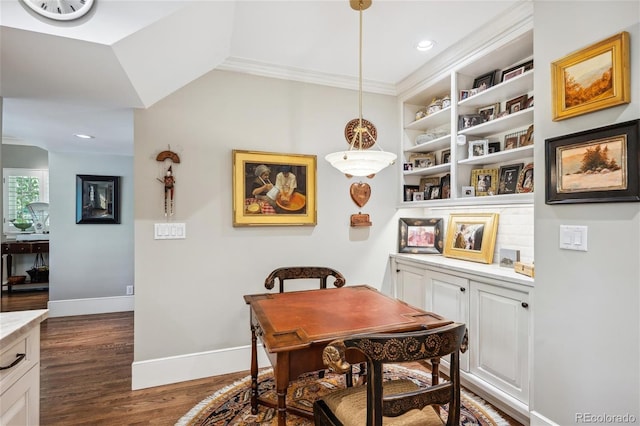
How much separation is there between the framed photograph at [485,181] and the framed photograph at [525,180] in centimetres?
25

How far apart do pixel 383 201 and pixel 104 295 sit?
4.19 meters

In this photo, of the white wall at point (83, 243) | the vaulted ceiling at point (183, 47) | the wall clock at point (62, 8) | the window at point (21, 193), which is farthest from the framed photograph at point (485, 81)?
the window at point (21, 193)

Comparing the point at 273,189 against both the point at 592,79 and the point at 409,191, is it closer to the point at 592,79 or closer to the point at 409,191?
the point at 409,191

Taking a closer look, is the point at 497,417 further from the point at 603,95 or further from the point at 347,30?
Result: the point at 347,30

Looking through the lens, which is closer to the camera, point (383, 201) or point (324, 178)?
point (324, 178)

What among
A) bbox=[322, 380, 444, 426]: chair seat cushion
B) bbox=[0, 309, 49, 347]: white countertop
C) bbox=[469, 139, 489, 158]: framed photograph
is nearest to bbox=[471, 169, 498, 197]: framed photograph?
bbox=[469, 139, 489, 158]: framed photograph

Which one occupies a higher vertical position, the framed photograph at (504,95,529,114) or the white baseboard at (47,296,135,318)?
the framed photograph at (504,95,529,114)

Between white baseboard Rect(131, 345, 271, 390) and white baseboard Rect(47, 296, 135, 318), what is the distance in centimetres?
224

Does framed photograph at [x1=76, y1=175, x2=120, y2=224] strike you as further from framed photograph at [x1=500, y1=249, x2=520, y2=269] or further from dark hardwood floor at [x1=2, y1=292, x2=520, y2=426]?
framed photograph at [x1=500, y1=249, x2=520, y2=269]

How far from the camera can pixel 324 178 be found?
3062 mm

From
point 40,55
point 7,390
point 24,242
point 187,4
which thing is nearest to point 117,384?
point 7,390

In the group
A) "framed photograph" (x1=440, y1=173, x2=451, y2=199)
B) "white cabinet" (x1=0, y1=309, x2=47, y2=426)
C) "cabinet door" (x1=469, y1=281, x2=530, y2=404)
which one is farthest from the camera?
"framed photograph" (x1=440, y1=173, x2=451, y2=199)

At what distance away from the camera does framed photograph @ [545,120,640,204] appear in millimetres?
1437

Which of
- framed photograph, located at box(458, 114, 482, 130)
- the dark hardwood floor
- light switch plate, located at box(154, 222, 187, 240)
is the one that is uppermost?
framed photograph, located at box(458, 114, 482, 130)
